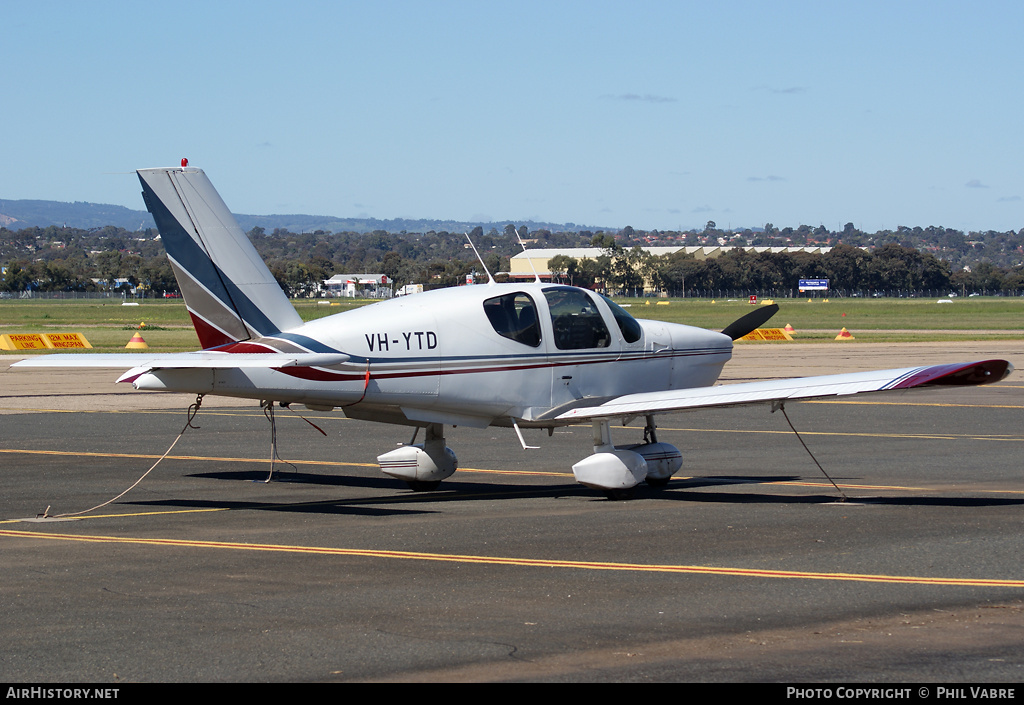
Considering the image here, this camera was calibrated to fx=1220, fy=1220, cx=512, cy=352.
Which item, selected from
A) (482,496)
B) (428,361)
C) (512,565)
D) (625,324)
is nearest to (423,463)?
(482,496)

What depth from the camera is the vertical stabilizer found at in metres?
13.9

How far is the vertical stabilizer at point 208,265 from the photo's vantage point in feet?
45.5

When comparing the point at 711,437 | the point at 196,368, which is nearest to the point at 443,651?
the point at 196,368

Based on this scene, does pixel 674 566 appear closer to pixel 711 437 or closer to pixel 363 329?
pixel 363 329

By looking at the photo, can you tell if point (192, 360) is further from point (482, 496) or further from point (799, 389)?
point (799, 389)

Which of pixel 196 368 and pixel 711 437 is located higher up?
pixel 196 368

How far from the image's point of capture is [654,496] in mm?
14695

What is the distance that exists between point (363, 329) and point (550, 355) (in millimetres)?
2447

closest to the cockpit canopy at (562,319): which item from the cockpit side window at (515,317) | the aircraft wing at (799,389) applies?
the cockpit side window at (515,317)

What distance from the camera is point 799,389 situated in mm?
13422

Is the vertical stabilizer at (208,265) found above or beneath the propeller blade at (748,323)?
above

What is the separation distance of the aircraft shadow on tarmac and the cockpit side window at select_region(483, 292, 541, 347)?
1925 mm

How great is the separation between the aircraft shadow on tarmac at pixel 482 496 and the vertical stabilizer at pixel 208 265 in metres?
2.06

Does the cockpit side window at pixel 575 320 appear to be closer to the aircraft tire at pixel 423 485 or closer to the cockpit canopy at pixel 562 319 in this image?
the cockpit canopy at pixel 562 319
